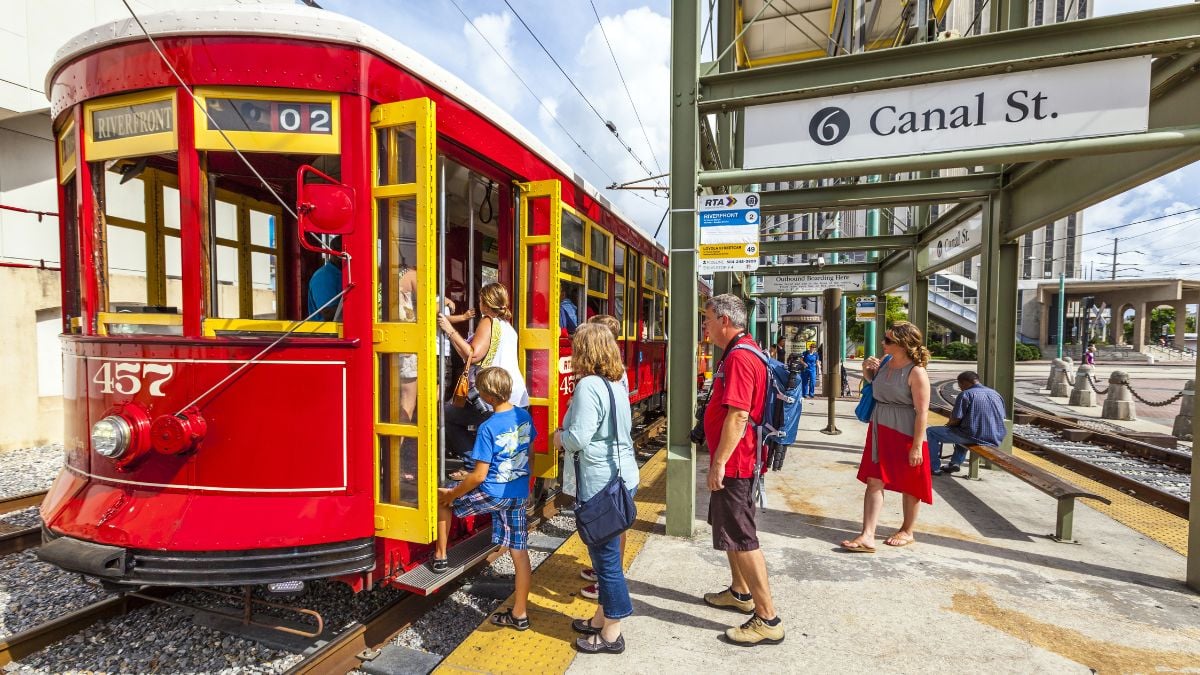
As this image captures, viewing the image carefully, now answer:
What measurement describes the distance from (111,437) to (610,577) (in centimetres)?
234

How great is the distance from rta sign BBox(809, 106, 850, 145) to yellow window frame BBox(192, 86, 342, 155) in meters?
3.09

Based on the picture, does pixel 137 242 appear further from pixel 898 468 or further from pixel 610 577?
pixel 898 468

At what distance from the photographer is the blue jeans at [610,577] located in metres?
2.82

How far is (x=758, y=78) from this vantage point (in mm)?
4301

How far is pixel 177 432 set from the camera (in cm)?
272

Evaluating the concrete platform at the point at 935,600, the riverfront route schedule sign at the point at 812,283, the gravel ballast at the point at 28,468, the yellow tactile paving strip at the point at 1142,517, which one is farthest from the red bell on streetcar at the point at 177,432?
the riverfront route schedule sign at the point at 812,283

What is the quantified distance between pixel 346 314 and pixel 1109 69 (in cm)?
466

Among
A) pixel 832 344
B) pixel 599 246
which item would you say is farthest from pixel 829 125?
pixel 832 344

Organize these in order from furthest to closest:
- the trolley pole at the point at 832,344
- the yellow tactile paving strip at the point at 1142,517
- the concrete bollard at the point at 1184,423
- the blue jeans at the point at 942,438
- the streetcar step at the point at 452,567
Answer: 1. the trolley pole at the point at 832,344
2. the concrete bollard at the point at 1184,423
3. the blue jeans at the point at 942,438
4. the yellow tactile paving strip at the point at 1142,517
5. the streetcar step at the point at 452,567

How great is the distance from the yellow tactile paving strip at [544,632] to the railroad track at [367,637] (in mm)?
452

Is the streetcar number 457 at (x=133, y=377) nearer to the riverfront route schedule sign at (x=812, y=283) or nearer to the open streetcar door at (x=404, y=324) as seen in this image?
the open streetcar door at (x=404, y=324)

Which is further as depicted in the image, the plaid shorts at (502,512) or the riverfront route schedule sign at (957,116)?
the riverfront route schedule sign at (957,116)

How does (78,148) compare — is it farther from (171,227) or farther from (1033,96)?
(1033,96)

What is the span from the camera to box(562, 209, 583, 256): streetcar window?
4600 millimetres
